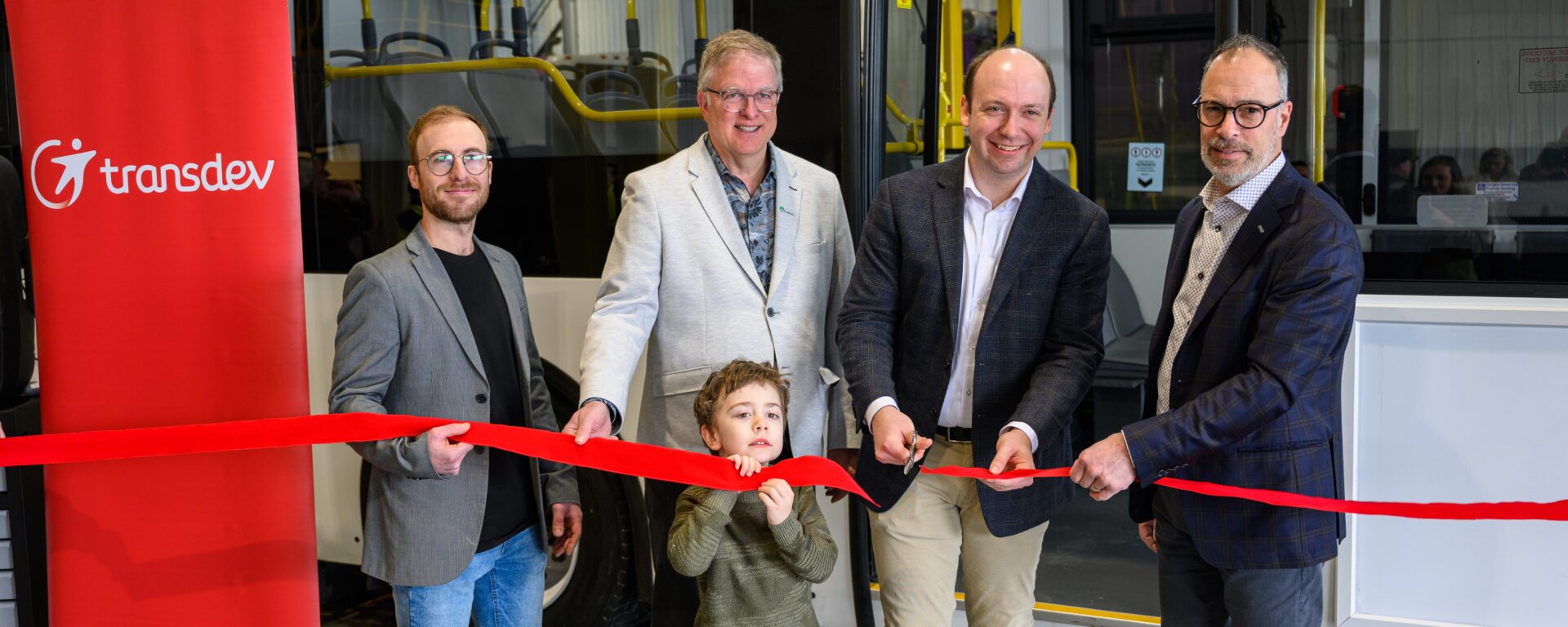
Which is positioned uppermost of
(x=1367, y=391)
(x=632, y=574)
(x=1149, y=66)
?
(x=1149, y=66)

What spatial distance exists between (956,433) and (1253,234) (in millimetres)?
727

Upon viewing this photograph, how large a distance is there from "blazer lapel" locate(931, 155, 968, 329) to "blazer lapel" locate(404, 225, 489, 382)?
0.98 meters

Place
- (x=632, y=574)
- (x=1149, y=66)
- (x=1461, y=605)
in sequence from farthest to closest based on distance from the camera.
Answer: (x=1149, y=66) < (x=632, y=574) < (x=1461, y=605)

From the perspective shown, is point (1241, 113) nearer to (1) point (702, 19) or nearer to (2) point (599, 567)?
(1) point (702, 19)

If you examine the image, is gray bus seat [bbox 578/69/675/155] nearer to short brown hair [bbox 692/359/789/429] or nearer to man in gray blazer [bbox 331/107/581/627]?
man in gray blazer [bbox 331/107/581/627]

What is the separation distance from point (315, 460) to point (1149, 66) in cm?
431

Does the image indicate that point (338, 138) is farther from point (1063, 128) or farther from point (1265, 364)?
point (1063, 128)

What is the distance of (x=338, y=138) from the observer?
3.92m

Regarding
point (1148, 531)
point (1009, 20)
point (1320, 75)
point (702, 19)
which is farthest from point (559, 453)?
point (1009, 20)

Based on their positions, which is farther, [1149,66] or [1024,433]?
[1149,66]

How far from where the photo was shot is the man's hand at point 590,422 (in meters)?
2.48

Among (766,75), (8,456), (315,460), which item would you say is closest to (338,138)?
(315,460)

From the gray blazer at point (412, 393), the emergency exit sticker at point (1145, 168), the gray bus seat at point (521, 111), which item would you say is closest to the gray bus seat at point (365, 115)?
the gray bus seat at point (521, 111)

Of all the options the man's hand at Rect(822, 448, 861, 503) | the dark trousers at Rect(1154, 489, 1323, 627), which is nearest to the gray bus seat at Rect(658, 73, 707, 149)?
the man's hand at Rect(822, 448, 861, 503)
